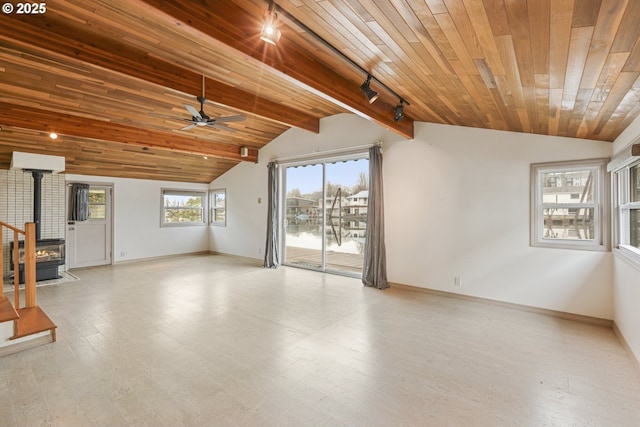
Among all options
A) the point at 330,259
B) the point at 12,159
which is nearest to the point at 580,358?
the point at 330,259

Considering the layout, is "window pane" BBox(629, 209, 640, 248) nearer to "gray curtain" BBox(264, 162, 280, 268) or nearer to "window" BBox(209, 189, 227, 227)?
"gray curtain" BBox(264, 162, 280, 268)

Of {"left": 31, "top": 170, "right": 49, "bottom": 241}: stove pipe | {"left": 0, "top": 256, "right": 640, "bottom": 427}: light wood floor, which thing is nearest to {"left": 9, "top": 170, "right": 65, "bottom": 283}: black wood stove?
{"left": 31, "top": 170, "right": 49, "bottom": 241}: stove pipe

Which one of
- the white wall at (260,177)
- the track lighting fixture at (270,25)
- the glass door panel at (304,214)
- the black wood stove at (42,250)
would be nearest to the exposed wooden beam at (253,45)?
the track lighting fixture at (270,25)

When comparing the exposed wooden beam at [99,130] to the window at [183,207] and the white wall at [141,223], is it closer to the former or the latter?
the white wall at [141,223]

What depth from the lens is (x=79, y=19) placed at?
278 cm

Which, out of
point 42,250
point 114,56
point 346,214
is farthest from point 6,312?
point 346,214

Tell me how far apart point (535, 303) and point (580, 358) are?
4.23ft

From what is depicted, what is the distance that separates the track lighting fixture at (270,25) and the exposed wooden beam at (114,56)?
6.91 ft

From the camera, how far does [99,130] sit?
504cm

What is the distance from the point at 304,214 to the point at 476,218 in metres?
3.67

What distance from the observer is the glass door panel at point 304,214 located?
264 inches

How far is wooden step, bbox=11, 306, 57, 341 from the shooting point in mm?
2951

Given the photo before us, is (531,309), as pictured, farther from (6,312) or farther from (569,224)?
(6,312)

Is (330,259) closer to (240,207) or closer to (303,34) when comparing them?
(240,207)
